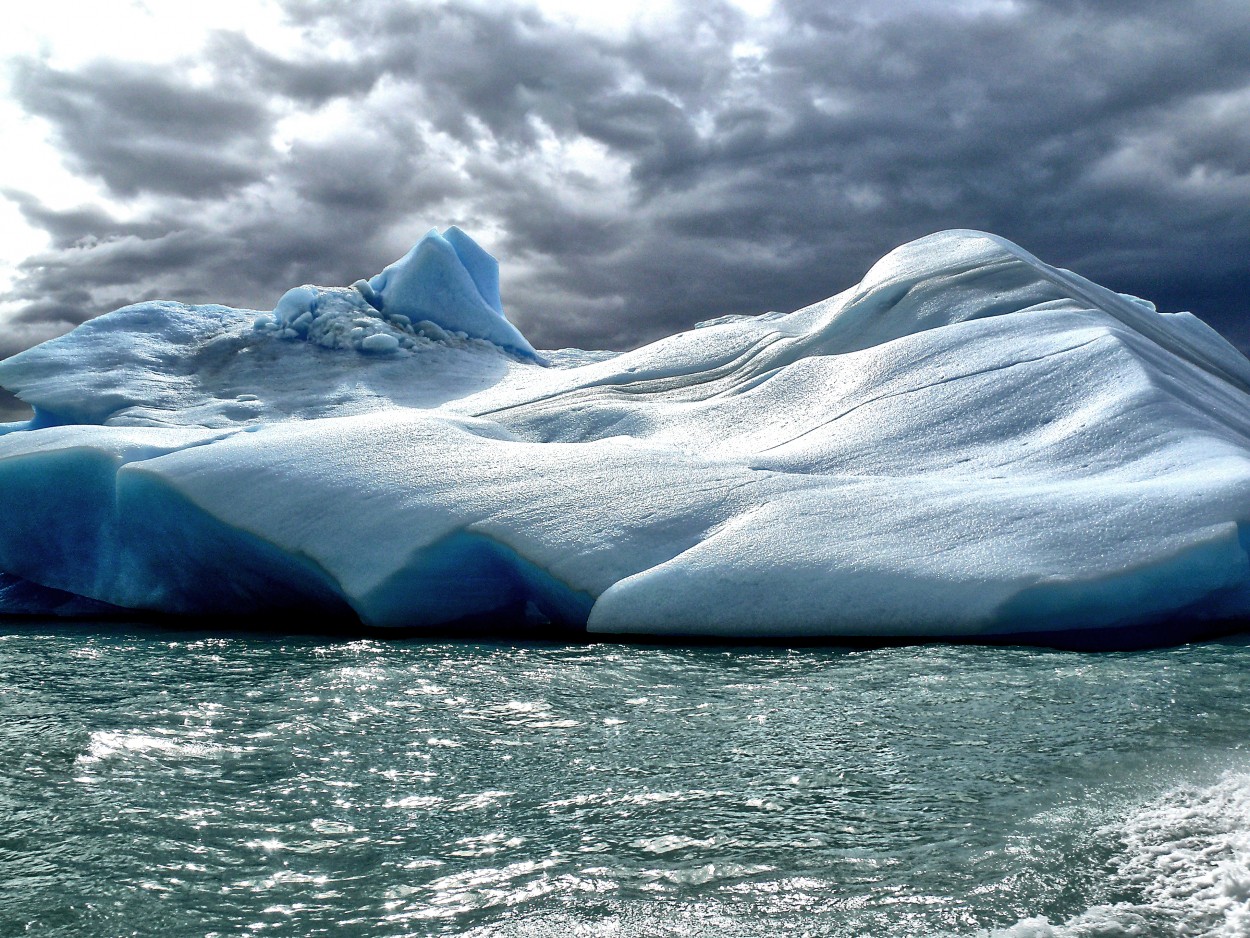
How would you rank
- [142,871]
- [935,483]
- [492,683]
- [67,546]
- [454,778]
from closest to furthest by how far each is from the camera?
[142,871] < [454,778] < [492,683] < [935,483] < [67,546]

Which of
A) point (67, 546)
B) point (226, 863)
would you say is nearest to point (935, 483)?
point (226, 863)

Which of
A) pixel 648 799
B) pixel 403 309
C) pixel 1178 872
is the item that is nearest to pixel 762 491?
pixel 648 799

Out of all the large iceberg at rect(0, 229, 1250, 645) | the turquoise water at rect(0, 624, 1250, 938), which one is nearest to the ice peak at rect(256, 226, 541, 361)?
the large iceberg at rect(0, 229, 1250, 645)

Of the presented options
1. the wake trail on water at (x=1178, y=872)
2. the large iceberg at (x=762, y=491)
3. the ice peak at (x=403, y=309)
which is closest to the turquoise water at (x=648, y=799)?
the wake trail on water at (x=1178, y=872)

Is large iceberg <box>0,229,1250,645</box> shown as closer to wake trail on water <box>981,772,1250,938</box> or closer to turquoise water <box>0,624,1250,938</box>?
turquoise water <box>0,624,1250,938</box>

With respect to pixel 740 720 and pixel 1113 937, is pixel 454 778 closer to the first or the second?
pixel 740 720

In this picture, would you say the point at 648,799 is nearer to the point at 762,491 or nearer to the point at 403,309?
the point at 762,491
